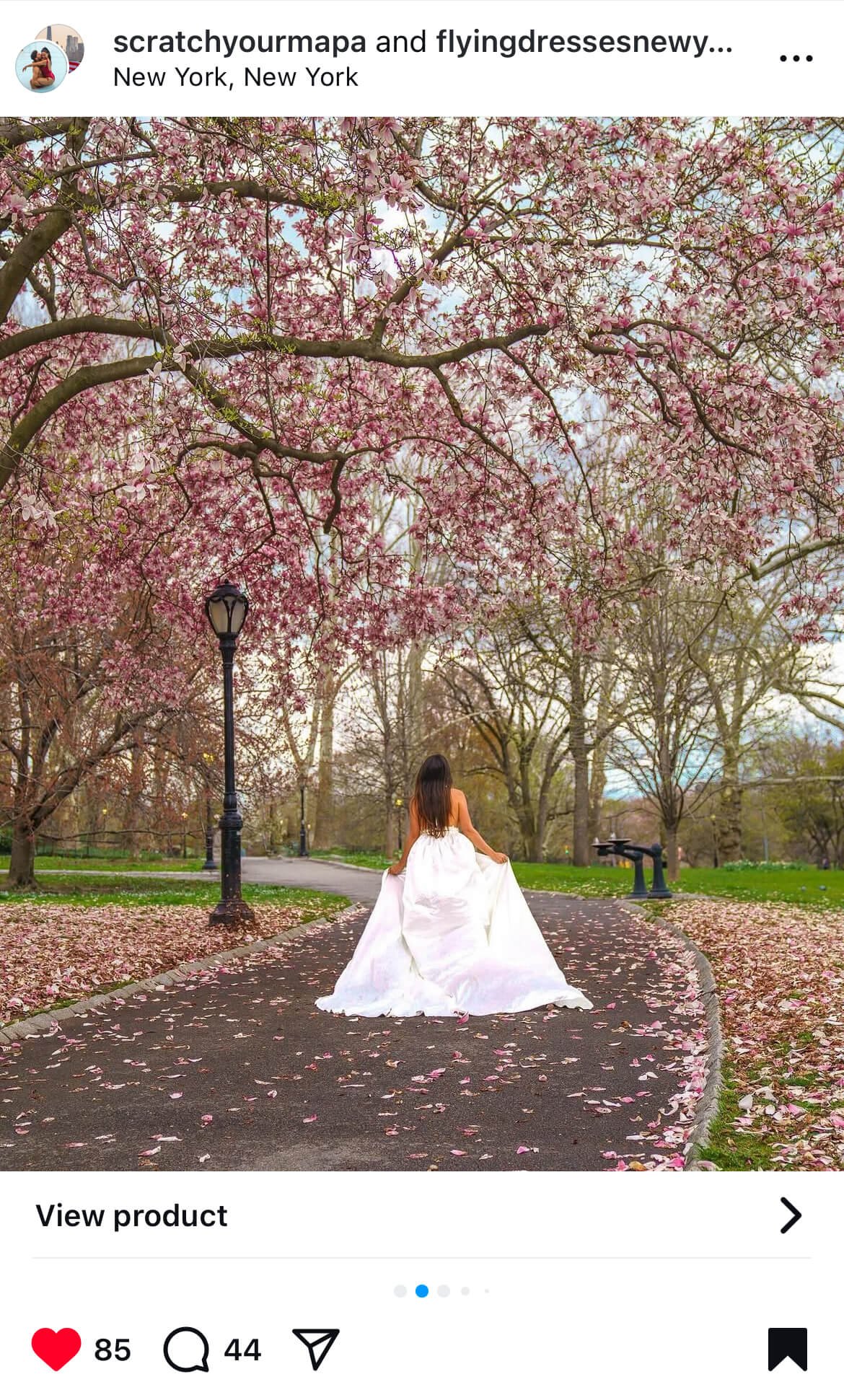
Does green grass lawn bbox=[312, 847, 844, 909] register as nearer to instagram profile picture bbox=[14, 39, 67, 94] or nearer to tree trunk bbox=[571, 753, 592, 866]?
tree trunk bbox=[571, 753, 592, 866]

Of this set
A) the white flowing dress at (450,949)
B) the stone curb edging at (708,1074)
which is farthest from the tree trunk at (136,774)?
the stone curb edging at (708,1074)

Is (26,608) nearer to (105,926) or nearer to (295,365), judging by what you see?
(105,926)

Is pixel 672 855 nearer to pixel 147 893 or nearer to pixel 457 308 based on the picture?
pixel 147 893

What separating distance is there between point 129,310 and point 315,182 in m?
3.52

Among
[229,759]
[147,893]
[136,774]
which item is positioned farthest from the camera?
[147,893]

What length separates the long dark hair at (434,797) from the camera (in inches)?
364

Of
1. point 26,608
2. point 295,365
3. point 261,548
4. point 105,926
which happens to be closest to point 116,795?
point 26,608

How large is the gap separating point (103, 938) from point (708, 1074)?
27.5 feet

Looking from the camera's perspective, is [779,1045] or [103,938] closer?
[779,1045]

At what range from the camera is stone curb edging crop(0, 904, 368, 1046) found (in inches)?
292

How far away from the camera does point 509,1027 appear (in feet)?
24.3

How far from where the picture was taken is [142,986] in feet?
30.4
